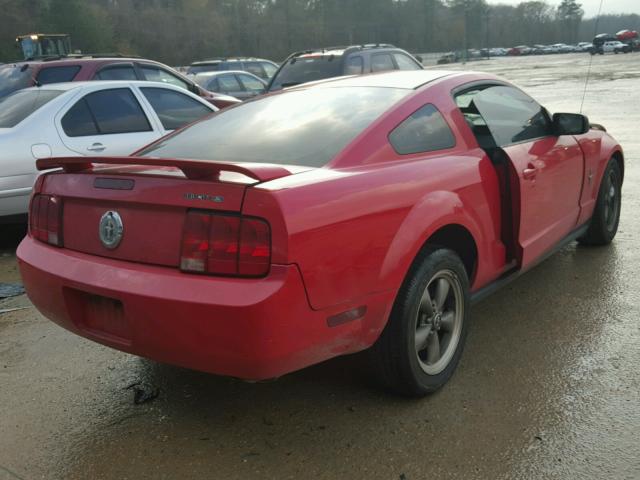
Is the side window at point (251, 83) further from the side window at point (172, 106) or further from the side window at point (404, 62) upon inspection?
the side window at point (172, 106)

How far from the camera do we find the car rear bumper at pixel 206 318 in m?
2.31

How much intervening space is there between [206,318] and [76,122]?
443 cm

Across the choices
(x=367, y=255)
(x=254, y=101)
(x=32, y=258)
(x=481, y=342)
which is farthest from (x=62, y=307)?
(x=481, y=342)

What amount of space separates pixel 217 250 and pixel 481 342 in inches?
74.3

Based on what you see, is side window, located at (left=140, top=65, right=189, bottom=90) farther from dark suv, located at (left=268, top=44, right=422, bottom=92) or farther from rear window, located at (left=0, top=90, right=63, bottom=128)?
rear window, located at (left=0, top=90, right=63, bottom=128)

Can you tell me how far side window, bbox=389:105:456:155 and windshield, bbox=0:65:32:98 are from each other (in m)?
6.90

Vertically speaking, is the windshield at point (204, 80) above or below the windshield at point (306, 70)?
below

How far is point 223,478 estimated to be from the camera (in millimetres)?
2477

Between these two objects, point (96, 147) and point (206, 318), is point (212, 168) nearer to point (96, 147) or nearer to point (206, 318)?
point (206, 318)

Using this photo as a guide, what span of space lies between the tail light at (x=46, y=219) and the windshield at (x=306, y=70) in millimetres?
7698

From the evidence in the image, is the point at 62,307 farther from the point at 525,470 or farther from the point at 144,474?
the point at 525,470

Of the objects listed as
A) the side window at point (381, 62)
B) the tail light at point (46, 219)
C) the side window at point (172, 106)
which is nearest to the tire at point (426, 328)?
the tail light at point (46, 219)

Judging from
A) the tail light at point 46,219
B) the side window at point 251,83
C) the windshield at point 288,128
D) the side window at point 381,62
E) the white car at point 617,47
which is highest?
the windshield at point 288,128

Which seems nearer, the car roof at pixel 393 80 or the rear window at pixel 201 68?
the car roof at pixel 393 80
